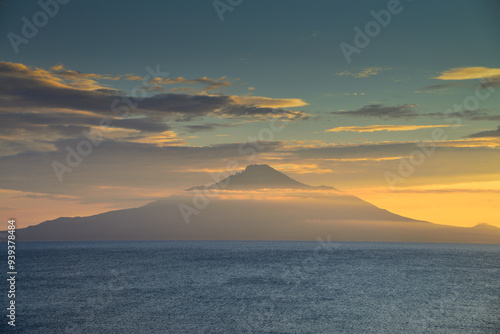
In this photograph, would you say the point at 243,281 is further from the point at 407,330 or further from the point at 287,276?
the point at 407,330

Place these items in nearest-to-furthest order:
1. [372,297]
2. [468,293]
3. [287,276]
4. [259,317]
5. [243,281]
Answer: [259,317] → [372,297] → [468,293] → [243,281] → [287,276]

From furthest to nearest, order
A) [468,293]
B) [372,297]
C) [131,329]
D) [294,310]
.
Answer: [468,293], [372,297], [294,310], [131,329]

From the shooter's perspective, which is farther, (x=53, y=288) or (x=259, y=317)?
(x=53, y=288)

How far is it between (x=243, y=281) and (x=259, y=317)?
29336 millimetres

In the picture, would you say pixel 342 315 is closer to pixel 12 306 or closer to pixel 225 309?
pixel 225 309

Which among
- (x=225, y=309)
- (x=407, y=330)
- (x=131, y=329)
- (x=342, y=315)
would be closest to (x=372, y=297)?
(x=342, y=315)

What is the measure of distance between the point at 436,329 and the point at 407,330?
9.69ft

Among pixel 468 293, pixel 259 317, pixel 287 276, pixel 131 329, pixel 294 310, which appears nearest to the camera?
pixel 131 329

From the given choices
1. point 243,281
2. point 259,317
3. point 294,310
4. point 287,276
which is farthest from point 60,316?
point 287,276

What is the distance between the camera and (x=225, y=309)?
4747 cm

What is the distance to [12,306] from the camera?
158ft

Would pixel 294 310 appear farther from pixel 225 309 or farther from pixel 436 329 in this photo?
pixel 436 329

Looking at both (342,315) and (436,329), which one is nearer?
(436,329)

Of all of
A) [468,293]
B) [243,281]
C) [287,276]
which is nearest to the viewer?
[468,293]
